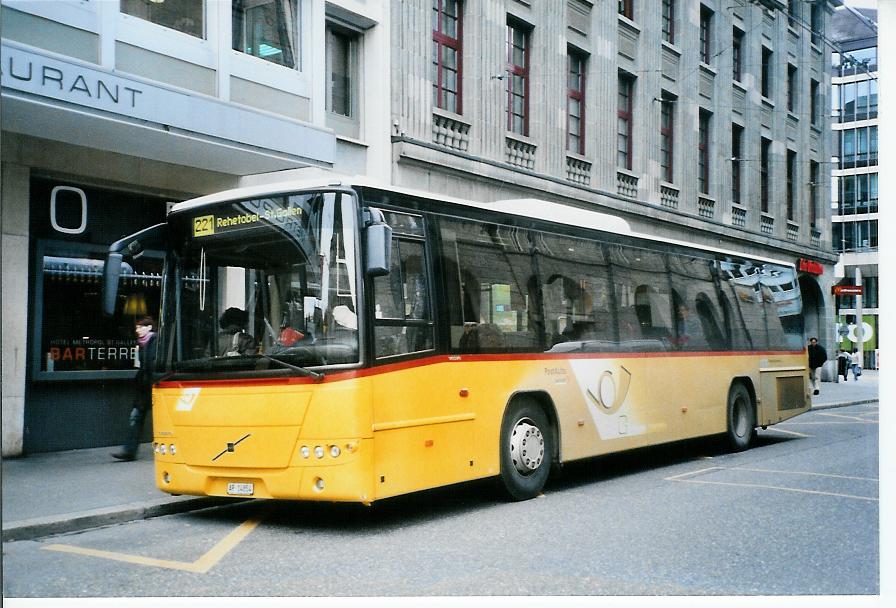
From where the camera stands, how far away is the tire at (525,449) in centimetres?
925

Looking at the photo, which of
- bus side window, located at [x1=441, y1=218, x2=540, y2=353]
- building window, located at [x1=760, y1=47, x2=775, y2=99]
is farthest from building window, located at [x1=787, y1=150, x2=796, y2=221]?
bus side window, located at [x1=441, y1=218, x2=540, y2=353]

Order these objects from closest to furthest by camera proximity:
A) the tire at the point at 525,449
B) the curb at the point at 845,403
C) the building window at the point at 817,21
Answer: the curb at the point at 845,403 → the building window at the point at 817,21 → the tire at the point at 525,449

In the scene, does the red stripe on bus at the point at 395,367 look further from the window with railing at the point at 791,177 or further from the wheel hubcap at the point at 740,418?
the wheel hubcap at the point at 740,418

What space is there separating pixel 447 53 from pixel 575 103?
1.91m

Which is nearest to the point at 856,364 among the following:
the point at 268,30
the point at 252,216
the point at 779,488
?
the point at 779,488

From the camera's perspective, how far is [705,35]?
35.1 ft

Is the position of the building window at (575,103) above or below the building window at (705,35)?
below

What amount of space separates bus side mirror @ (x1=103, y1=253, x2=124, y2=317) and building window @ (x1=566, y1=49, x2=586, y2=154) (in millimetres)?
5352

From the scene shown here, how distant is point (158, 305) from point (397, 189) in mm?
2278

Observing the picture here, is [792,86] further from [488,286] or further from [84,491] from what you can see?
[84,491]

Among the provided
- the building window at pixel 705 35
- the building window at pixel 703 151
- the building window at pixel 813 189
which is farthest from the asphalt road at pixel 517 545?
the building window at pixel 705 35

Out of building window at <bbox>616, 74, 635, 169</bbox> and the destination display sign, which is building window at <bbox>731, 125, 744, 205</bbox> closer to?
building window at <bbox>616, 74, 635, 169</bbox>

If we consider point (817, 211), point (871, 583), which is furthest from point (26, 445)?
point (817, 211)

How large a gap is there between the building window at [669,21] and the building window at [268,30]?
3.94 meters
